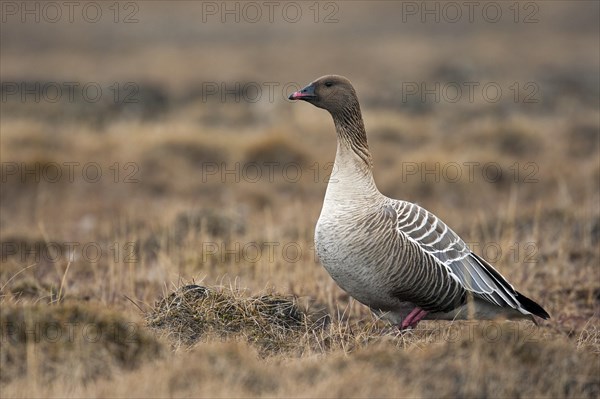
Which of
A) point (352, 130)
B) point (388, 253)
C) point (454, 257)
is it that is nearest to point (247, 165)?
point (352, 130)

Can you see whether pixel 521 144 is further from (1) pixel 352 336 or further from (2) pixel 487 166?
(1) pixel 352 336

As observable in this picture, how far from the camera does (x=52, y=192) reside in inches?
513

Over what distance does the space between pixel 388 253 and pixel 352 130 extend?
42.7 inches

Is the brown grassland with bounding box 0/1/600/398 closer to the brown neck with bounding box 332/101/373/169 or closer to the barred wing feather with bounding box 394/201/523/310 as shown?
the barred wing feather with bounding box 394/201/523/310

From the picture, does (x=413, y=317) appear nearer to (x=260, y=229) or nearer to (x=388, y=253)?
(x=388, y=253)

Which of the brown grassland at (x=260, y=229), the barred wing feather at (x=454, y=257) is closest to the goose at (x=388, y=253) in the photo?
the barred wing feather at (x=454, y=257)

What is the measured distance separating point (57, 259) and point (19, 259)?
472 mm

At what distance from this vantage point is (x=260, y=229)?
11.0 meters

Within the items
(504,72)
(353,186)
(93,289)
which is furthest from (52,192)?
(504,72)

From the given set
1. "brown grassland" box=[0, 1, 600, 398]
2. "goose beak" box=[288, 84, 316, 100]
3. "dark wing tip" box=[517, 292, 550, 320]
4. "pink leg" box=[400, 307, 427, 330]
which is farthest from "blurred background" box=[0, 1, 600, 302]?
"dark wing tip" box=[517, 292, 550, 320]

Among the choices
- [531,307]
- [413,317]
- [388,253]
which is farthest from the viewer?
[531,307]

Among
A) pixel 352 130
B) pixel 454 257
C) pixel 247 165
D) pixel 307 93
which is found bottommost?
pixel 247 165

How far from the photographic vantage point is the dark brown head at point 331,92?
21.2 feet

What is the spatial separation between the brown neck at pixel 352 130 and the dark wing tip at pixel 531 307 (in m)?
1.48
